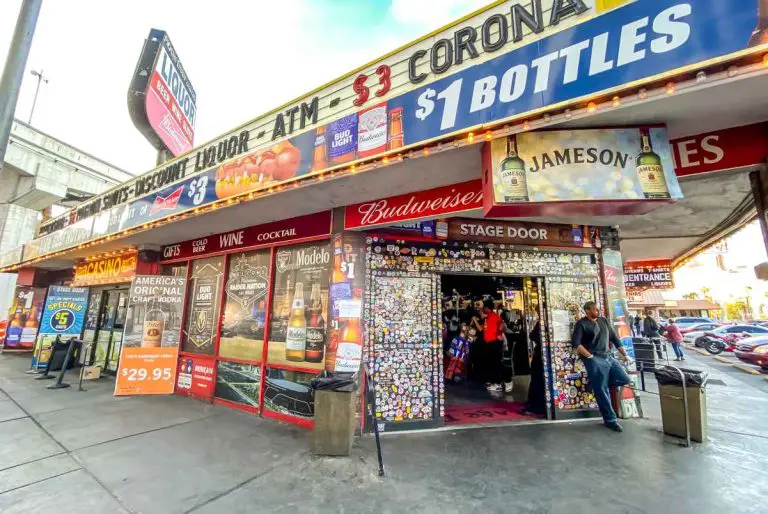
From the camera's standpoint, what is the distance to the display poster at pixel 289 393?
207 inches

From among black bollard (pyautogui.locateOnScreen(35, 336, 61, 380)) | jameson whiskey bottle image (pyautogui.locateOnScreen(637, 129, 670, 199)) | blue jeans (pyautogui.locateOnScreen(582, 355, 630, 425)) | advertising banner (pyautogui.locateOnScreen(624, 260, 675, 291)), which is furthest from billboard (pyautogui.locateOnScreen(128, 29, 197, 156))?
advertising banner (pyautogui.locateOnScreen(624, 260, 675, 291))

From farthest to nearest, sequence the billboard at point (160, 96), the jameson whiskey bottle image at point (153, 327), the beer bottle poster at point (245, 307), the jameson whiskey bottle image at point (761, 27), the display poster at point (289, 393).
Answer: the billboard at point (160, 96) → the jameson whiskey bottle image at point (153, 327) → the beer bottle poster at point (245, 307) → the display poster at point (289, 393) → the jameson whiskey bottle image at point (761, 27)

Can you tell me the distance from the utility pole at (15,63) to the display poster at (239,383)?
14.5ft

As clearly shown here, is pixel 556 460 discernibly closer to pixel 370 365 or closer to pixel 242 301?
pixel 370 365

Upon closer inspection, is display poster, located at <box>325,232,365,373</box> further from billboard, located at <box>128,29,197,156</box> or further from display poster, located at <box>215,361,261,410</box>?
billboard, located at <box>128,29,197,156</box>

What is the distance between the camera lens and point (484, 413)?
5766mm

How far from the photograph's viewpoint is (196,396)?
6852 millimetres

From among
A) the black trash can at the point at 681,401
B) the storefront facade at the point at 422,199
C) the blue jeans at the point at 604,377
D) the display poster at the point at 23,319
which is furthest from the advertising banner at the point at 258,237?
the display poster at the point at 23,319

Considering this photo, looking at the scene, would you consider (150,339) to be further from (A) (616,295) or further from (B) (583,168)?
(A) (616,295)

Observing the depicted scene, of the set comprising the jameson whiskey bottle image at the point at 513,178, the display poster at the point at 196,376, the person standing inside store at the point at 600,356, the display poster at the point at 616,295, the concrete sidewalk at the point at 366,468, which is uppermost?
the jameson whiskey bottle image at the point at 513,178

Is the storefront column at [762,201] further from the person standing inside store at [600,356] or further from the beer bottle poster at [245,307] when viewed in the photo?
the beer bottle poster at [245,307]

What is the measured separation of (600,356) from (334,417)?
415cm

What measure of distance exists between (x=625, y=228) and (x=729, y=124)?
12.1 feet

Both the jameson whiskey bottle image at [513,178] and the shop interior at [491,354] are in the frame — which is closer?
the jameson whiskey bottle image at [513,178]
